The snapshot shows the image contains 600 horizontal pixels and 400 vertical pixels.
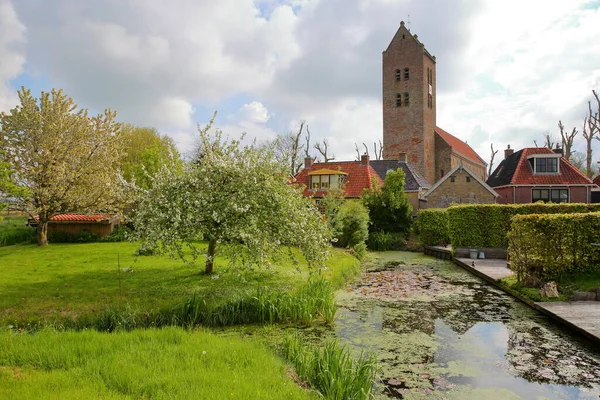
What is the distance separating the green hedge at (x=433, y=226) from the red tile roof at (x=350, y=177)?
758cm

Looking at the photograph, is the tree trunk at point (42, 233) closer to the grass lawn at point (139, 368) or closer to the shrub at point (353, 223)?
the shrub at point (353, 223)

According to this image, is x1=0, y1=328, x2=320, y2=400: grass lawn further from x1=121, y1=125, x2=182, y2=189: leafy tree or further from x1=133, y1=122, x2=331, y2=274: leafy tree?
x1=121, y1=125, x2=182, y2=189: leafy tree

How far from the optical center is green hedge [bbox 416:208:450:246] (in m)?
25.0

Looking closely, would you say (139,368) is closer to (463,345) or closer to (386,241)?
(463,345)

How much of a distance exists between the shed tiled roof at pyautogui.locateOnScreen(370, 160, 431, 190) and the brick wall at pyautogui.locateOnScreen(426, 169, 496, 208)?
9.32ft

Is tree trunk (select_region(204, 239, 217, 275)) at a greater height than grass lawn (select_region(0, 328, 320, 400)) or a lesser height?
greater

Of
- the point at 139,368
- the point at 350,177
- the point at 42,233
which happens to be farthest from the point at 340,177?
the point at 139,368

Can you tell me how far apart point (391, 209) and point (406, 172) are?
9600 mm

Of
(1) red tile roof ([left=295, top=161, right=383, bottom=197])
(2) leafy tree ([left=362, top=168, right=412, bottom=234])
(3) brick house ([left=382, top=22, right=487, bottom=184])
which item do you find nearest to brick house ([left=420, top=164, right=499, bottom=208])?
(2) leafy tree ([left=362, top=168, right=412, bottom=234])

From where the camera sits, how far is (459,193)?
31578mm

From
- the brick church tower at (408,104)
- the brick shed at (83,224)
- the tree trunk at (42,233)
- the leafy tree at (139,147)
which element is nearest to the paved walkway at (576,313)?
the brick shed at (83,224)

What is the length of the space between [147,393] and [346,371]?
253 cm

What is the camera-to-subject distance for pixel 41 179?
68.0 feet

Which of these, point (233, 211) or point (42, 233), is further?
point (42, 233)
